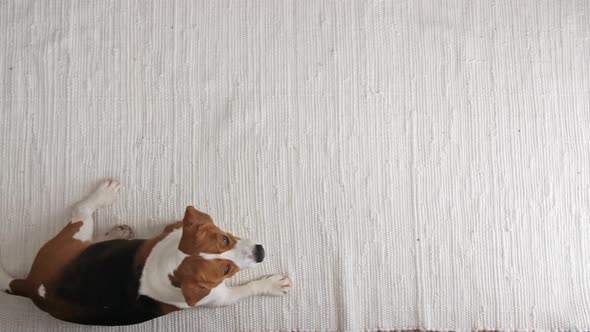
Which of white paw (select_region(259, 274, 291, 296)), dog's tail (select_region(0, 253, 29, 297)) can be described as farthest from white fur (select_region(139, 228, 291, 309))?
dog's tail (select_region(0, 253, 29, 297))

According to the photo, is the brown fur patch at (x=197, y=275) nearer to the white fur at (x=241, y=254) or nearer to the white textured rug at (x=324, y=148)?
the white fur at (x=241, y=254)

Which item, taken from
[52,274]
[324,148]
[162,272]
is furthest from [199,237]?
[324,148]

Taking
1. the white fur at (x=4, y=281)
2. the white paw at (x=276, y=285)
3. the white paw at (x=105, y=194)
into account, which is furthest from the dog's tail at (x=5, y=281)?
the white paw at (x=276, y=285)

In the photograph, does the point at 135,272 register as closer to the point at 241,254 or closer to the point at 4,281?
the point at 241,254

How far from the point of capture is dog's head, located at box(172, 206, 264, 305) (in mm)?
1038

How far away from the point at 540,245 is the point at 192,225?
991 mm

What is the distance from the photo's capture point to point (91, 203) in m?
1.35

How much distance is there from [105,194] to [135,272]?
328mm

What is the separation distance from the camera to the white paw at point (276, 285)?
4.43 ft

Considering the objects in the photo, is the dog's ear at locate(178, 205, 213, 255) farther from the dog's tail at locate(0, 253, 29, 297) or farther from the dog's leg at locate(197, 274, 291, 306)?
the dog's tail at locate(0, 253, 29, 297)

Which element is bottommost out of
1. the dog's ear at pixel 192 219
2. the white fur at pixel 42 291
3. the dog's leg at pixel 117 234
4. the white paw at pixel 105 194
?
the white fur at pixel 42 291

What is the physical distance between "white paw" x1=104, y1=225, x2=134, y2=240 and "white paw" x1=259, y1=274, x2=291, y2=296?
37 cm

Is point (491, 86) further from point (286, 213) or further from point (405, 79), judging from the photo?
point (286, 213)

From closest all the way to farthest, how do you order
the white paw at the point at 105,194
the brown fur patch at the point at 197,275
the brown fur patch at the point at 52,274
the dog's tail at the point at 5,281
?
1. the brown fur patch at the point at 197,275
2. the brown fur patch at the point at 52,274
3. the dog's tail at the point at 5,281
4. the white paw at the point at 105,194
